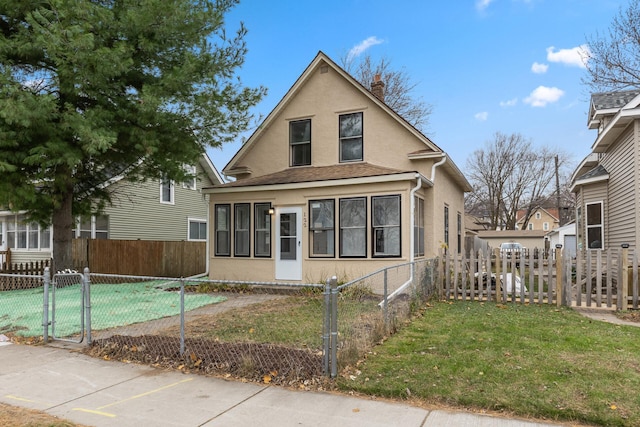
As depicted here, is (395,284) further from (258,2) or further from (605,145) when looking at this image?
(258,2)

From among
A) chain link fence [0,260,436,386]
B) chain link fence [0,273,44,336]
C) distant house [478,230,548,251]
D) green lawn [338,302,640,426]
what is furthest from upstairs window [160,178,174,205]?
distant house [478,230,548,251]

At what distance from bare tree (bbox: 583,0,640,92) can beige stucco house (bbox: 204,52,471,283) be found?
10.9 m

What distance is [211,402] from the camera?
425 centimetres

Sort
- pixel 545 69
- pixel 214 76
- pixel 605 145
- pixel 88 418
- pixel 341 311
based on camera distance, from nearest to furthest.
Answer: pixel 88 418 → pixel 341 311 → pixel 214 76 → pixel 605 145 → pixel 545 69

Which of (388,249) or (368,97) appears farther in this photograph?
(368,97)

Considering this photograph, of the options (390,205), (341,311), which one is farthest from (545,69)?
(341,311)

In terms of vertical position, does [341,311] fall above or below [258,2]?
below

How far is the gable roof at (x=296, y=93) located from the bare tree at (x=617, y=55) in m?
12.9

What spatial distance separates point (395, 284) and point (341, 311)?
5.59 m

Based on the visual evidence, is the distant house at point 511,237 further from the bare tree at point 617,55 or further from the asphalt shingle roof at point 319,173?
the asphalt shingle roof at point 319,173

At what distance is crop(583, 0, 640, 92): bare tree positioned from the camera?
61.5ft

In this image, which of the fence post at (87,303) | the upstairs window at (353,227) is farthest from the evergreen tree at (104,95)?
the fence post at (87,303)

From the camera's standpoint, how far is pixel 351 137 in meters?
13.6

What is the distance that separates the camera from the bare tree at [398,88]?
29.4 m
